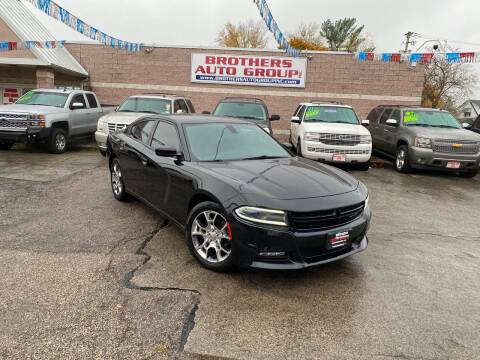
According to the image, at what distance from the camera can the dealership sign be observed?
16062 millimetres

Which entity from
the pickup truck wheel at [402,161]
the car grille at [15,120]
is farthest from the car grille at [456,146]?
the car grille at [15,120]

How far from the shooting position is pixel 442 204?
7.00 metres

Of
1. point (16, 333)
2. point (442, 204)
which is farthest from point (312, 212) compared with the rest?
point (442, 204)

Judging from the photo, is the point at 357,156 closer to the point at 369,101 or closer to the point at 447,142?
the point at 447,142

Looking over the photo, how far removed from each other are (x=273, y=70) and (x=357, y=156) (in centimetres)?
850

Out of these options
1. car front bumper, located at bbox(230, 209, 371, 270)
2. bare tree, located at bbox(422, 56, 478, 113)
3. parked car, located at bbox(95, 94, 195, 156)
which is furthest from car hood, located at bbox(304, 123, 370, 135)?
bare tree, located at bbox(422, 56, 478, 113)

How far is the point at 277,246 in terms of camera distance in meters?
3.20

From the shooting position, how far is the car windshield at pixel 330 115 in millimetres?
10086

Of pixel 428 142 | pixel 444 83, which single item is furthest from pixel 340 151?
pixel 444 83

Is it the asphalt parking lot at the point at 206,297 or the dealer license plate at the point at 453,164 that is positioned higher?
the dealer license plate at the point at 453,164

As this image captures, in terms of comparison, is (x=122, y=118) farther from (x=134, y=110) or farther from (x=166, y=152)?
(x=166, y=152)

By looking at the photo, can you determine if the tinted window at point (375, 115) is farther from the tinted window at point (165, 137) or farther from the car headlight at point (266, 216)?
the car headlight at point (266, 216)

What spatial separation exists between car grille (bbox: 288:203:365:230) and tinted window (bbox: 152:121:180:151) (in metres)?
1.85

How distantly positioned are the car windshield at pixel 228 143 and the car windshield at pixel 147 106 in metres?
6.03
